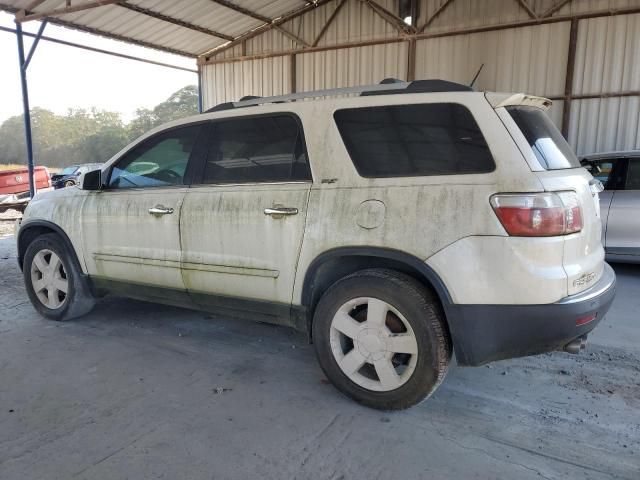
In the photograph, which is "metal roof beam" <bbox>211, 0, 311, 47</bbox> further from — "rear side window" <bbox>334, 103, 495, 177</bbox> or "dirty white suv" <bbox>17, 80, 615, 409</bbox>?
"rear side window" <bbox>334, 103, 495, 177</bbox>

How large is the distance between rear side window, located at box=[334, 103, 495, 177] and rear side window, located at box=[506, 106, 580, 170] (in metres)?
0.27

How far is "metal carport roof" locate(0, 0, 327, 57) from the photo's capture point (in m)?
9.91

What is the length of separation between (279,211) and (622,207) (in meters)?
5.00

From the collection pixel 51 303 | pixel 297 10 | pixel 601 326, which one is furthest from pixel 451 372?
pixel 297 10

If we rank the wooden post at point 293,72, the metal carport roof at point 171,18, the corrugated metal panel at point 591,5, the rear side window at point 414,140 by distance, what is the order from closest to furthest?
the rear side window at point 414,140 → the corrugated metal panel at point 591,5 → the metal carport roof at point 171,18 → the wooden post at point 293,72

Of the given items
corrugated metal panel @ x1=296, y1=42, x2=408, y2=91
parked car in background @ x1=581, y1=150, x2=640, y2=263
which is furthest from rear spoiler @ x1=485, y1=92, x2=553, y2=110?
corrugated metal panel @ x1=296, y1=42, x2=408, y2=91

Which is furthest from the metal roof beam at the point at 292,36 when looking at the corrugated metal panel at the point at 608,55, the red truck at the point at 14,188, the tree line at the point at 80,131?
the tree line at the point at 80,131

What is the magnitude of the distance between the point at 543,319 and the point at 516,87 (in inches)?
398

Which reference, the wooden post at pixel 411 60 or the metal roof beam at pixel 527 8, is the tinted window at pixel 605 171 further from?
the wooden post at pixel 411 60

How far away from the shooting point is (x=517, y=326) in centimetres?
250

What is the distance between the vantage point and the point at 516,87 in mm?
11172

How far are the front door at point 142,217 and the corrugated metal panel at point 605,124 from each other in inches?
380

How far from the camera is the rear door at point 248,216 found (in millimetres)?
3139

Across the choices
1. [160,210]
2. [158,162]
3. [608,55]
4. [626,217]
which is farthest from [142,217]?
[608,55]
